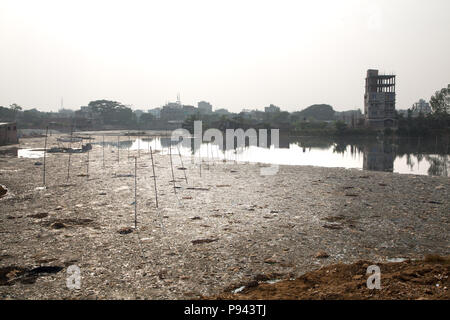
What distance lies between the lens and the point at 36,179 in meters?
18.1

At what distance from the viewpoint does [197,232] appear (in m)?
9.44

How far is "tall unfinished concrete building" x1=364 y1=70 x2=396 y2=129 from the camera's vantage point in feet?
246

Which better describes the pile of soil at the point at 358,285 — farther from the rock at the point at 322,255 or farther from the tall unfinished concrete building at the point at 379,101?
the tall unfinished concrete building at the point at 379,101

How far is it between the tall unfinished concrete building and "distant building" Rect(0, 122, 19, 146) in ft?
221

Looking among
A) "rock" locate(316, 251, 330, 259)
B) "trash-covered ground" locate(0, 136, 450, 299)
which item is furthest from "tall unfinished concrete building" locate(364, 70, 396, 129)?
"rock" locate(316, 251, 330, 259)

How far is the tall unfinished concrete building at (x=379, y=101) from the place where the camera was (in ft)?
246

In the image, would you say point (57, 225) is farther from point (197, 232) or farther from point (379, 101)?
point (379, 101)

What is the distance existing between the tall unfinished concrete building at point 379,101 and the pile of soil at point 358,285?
7447 cm

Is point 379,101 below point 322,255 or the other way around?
the other way around

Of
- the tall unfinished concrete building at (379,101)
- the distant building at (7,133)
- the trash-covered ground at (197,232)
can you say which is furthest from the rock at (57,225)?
the tall unfinished concrete building at (379,101)

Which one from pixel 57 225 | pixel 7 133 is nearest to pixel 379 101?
pixel 7 133

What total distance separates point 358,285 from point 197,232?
4.81 meters

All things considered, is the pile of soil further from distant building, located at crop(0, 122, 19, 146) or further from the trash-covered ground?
distant building, located at crop(0, 122, 19, 146)

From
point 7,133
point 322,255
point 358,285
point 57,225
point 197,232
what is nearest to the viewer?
point 358,285
